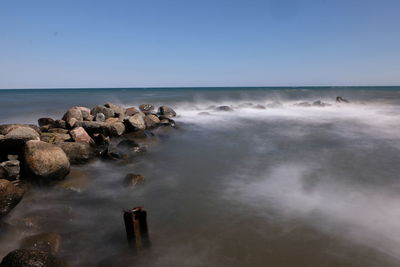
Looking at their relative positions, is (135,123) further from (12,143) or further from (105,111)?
(12,143)

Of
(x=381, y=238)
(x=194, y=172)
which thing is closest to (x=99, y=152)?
(x=194, y=172)

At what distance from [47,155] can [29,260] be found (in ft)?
13.3

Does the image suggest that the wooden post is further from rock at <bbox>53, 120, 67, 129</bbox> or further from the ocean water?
rock at <bbox>53, 120, 67, 129</bbox>

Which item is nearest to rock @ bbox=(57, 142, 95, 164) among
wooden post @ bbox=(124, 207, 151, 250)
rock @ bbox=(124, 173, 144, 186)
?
rock @ bbox=(124, 173, 144, 186)

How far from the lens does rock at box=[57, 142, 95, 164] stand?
8977 mm

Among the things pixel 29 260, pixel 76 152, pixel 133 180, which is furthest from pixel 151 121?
pixel 29 260

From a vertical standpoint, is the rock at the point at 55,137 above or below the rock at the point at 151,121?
above

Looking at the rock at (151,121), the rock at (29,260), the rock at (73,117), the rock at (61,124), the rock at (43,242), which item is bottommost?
the rock at (151,121)

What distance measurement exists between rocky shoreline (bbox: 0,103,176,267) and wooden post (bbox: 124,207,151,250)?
1032mm

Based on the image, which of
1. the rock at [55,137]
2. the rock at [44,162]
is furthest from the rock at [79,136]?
the rock at [44,162]

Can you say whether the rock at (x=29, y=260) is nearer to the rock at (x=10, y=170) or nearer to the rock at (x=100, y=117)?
the rock at (x=10, y=170)

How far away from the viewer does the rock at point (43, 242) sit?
4398 mm

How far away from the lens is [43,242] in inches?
178

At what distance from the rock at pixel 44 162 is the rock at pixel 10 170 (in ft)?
1.83
